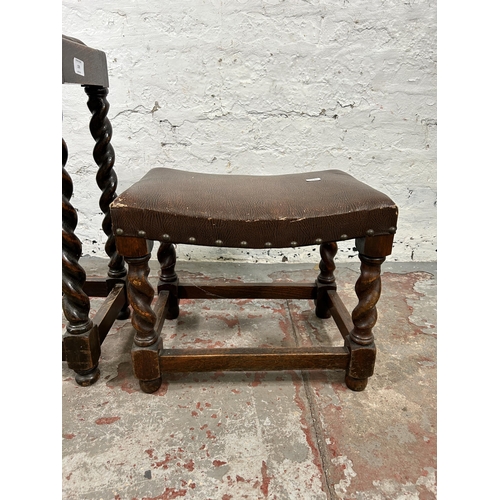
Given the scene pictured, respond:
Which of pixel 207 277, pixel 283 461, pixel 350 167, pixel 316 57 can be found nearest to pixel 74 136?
pixel 207 277

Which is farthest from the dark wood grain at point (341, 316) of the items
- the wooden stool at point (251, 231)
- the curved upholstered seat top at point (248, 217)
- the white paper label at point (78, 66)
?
the white paper label at point (78, 66)

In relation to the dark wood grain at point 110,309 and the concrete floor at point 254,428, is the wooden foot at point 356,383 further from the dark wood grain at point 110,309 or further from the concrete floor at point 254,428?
the dark wood grain at point 110,309

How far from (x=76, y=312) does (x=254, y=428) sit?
558 mm

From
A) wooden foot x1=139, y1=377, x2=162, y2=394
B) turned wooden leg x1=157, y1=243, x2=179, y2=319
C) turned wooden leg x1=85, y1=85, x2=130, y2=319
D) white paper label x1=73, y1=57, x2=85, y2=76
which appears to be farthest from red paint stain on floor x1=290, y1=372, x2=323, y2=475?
white paper label x1=73, y1=57, x2=85, y2=76

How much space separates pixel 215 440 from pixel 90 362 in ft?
1.37

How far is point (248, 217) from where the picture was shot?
0.84 m

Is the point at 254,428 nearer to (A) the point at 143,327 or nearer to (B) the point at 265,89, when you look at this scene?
(A) the point at 143,327

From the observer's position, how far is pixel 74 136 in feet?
5.70

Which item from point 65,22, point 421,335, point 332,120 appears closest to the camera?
point 421,335

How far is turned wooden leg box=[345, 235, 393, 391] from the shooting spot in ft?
3.02

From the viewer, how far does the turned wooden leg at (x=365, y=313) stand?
0.92 metres

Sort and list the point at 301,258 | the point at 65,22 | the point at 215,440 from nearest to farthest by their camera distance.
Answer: the point at 215,440
the point at 65,22
the point at 301,258

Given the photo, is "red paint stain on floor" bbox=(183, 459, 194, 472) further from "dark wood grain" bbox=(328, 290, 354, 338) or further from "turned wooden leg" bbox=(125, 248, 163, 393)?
"dark wood grain" bbox=(328, 290, 354, 338)

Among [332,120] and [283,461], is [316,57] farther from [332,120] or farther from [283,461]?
[283,461]
